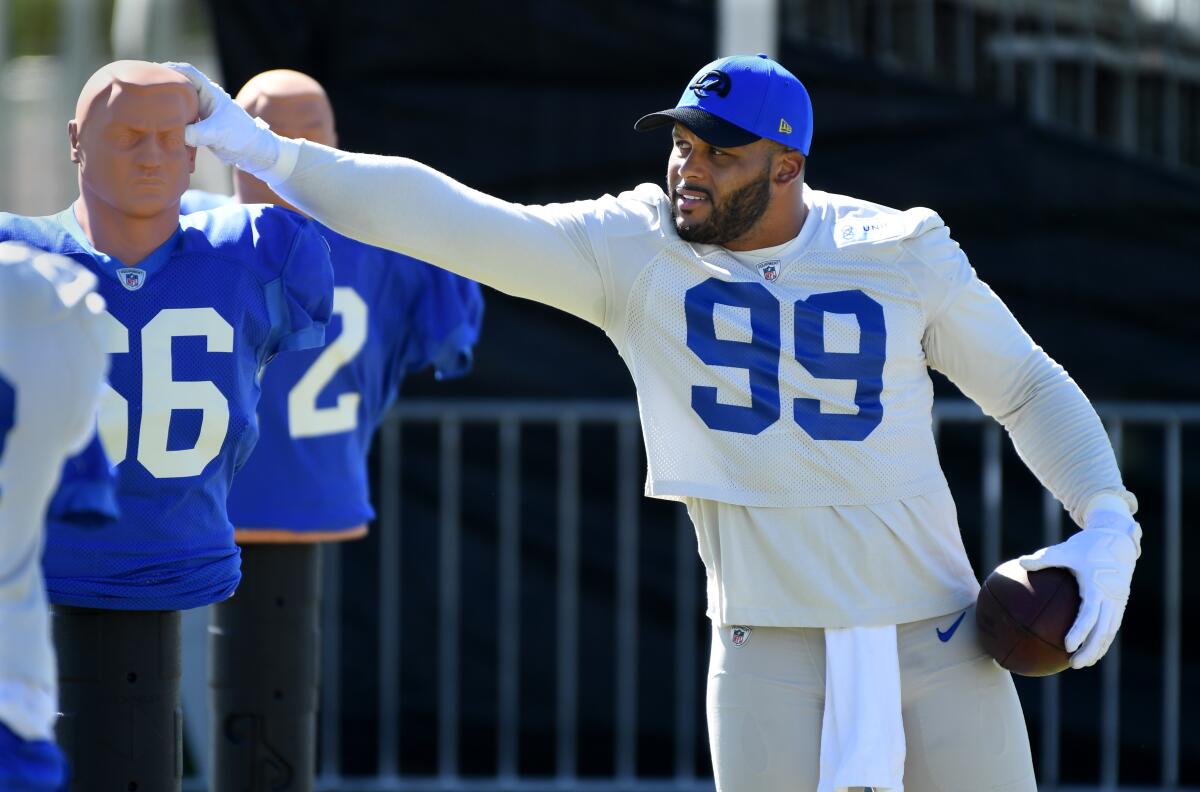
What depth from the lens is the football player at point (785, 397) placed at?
3.16 metres

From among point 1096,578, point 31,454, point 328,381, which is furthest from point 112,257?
point 1096,578

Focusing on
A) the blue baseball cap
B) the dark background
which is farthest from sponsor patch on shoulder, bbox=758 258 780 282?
the dark background

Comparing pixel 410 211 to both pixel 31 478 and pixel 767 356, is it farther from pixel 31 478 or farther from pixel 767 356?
pixel 31 478

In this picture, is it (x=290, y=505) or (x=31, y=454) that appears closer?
(x=31, y=454)

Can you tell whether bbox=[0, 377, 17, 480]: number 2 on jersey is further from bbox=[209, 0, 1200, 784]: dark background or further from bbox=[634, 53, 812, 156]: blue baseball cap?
bbox=[209, 0, 1200, 784]: dark background

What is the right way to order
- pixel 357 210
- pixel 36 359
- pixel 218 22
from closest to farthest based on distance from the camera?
pixel 36 359, pixel 357 210, pixel 218 22

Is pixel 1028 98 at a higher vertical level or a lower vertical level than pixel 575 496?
higher

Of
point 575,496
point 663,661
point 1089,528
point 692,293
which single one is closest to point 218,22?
point 575,496

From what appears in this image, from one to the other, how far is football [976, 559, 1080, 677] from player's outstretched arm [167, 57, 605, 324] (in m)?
0.92

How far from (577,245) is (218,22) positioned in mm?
2839

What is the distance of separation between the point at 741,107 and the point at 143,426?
1.22 m

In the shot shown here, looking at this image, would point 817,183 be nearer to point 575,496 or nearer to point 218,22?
point 575,496

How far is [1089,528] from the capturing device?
330 cm

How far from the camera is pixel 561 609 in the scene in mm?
5875
